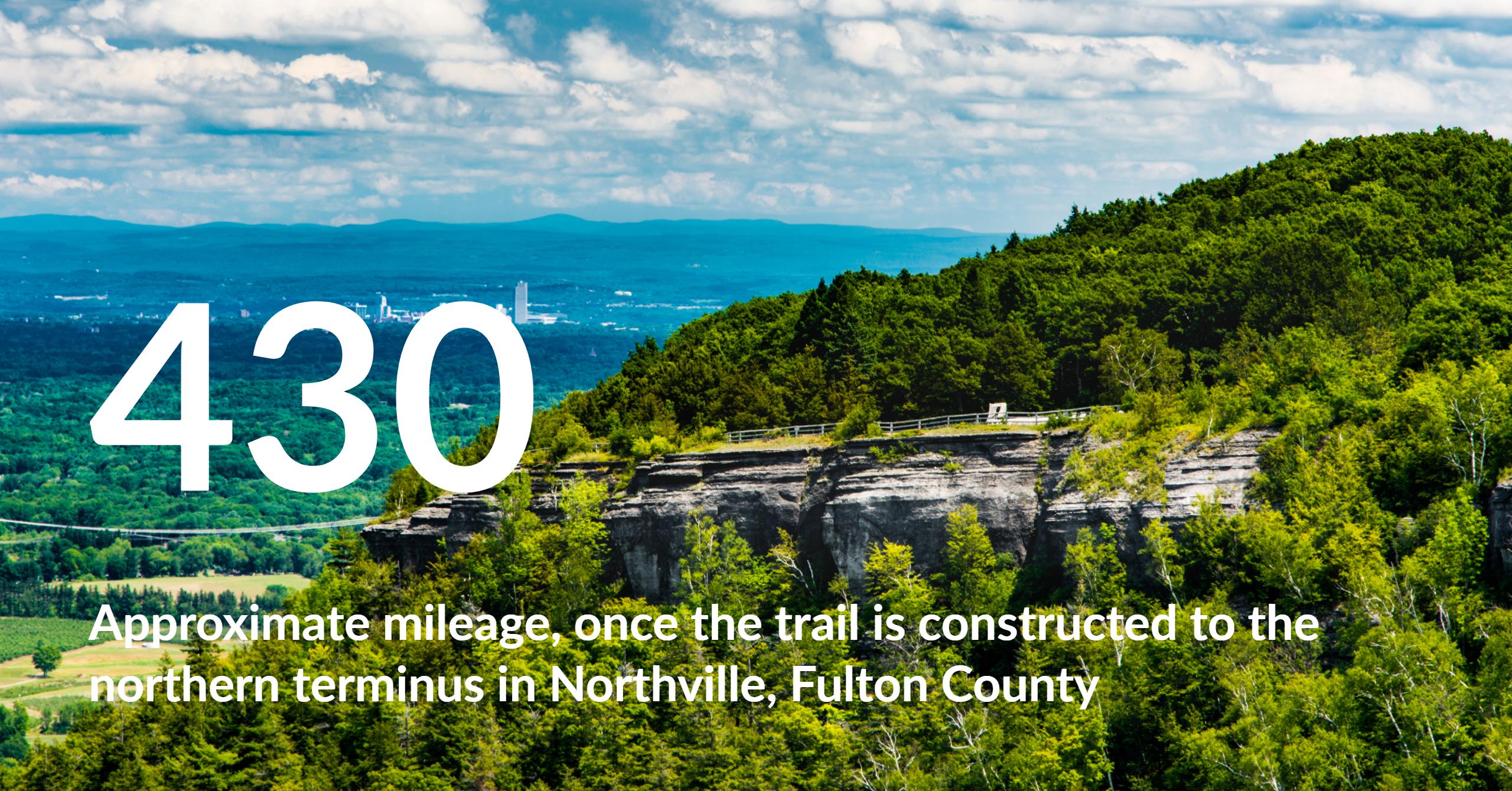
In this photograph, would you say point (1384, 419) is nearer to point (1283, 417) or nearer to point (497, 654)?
point (1283, 417)

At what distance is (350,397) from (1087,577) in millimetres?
38888

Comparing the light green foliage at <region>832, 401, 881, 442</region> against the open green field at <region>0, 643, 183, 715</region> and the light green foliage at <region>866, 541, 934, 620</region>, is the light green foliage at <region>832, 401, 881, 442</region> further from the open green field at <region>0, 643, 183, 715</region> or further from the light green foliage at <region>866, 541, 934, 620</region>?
the open green field at <region>0, 643, 183, 715</region>

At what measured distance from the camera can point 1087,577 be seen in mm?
68188

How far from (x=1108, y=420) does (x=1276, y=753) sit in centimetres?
2182

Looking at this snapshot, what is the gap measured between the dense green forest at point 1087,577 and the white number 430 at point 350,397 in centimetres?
856

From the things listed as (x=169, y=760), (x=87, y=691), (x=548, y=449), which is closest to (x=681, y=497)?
(x=548, y=449)

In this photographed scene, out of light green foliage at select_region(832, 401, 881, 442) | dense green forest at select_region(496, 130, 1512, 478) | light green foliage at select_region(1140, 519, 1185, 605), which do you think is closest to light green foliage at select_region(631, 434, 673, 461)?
dense green forest at select_region(496, 130, 1512, 478)

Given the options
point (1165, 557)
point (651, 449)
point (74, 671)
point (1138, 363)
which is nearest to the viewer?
point (1165, 557)

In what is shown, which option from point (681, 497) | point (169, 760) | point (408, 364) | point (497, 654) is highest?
point (408, 364)

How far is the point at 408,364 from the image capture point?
7188 cm

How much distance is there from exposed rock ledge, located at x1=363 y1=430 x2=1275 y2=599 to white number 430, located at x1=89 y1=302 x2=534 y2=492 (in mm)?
8643

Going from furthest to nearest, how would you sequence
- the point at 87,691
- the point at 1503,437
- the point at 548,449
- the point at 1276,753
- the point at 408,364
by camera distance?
the point at 87,691 < the point at 548,449 < the point at 408,364 < the point at 1503,437 < the point at 1276,753

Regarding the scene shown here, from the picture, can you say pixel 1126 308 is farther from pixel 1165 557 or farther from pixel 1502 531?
pixel 1502 531

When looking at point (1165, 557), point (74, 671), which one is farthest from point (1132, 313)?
point (74, 671)
